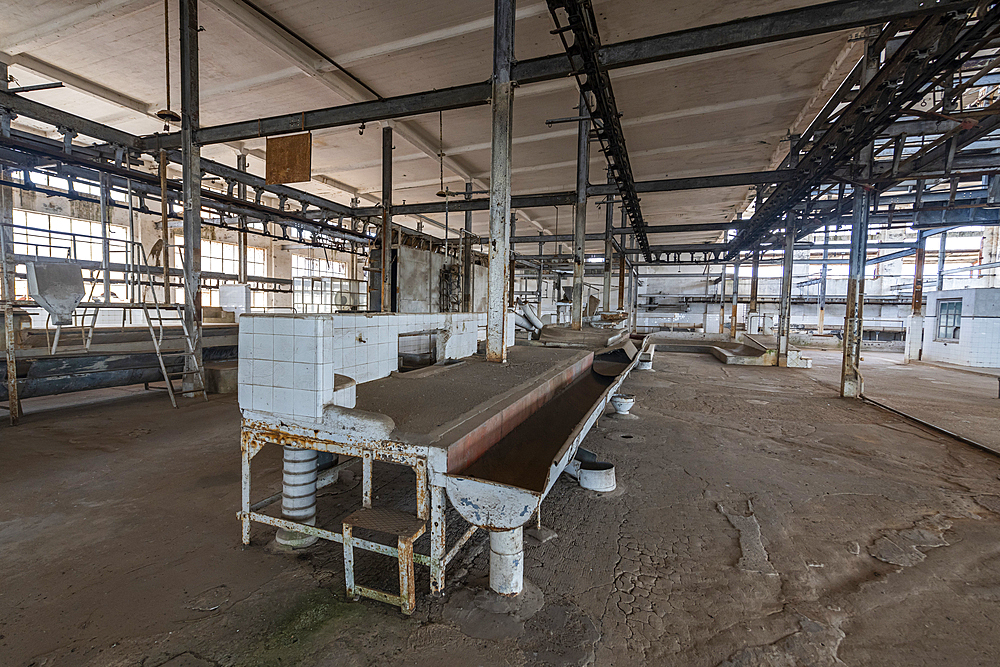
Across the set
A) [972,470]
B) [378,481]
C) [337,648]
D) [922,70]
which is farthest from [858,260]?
[337,648]

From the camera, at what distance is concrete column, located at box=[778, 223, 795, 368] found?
12.4m

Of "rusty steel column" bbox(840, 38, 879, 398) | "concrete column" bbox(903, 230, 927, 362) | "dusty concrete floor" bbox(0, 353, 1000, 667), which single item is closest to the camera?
"dusty concrete floor" bbox(0, 353, 1000, 667)

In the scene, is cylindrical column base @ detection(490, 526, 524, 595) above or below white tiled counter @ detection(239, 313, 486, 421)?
below

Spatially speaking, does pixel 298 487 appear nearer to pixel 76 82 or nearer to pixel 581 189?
pixel 581 189

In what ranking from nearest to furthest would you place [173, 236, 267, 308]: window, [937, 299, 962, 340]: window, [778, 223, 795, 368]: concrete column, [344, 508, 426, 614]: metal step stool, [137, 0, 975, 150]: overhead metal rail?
[344, 508, 426, 614]: metal step stool → [137, 0, 975, 150]: overhead metal rail → [778, 223, 795, 368]: concrete column → [937, 299, 962, 340]: window → [173, 236, 267, 308]: window

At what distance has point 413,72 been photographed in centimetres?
732

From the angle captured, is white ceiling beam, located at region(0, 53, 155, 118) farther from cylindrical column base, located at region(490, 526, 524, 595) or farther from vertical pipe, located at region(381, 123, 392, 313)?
cylindrical column base, located at region(490, 526, 524, 595)

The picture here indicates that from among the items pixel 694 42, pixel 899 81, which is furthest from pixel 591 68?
pixel 899 81

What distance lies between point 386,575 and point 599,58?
5.29m

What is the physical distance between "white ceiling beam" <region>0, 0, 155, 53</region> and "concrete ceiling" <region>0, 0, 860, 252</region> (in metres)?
0.02

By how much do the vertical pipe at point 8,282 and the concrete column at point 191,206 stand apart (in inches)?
71.1

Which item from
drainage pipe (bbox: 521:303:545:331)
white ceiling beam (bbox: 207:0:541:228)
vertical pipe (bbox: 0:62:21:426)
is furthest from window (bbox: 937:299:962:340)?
vertical pipe (bbox: 0:62:21:426)

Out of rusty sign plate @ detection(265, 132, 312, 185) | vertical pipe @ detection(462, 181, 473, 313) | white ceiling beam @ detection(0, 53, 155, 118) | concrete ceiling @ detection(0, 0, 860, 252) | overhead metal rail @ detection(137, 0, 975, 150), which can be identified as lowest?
vertical pipe @ detection(462, 181, 473, 313)

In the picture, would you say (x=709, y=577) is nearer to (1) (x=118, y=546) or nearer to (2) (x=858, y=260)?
(1) (x=118, y=546)
